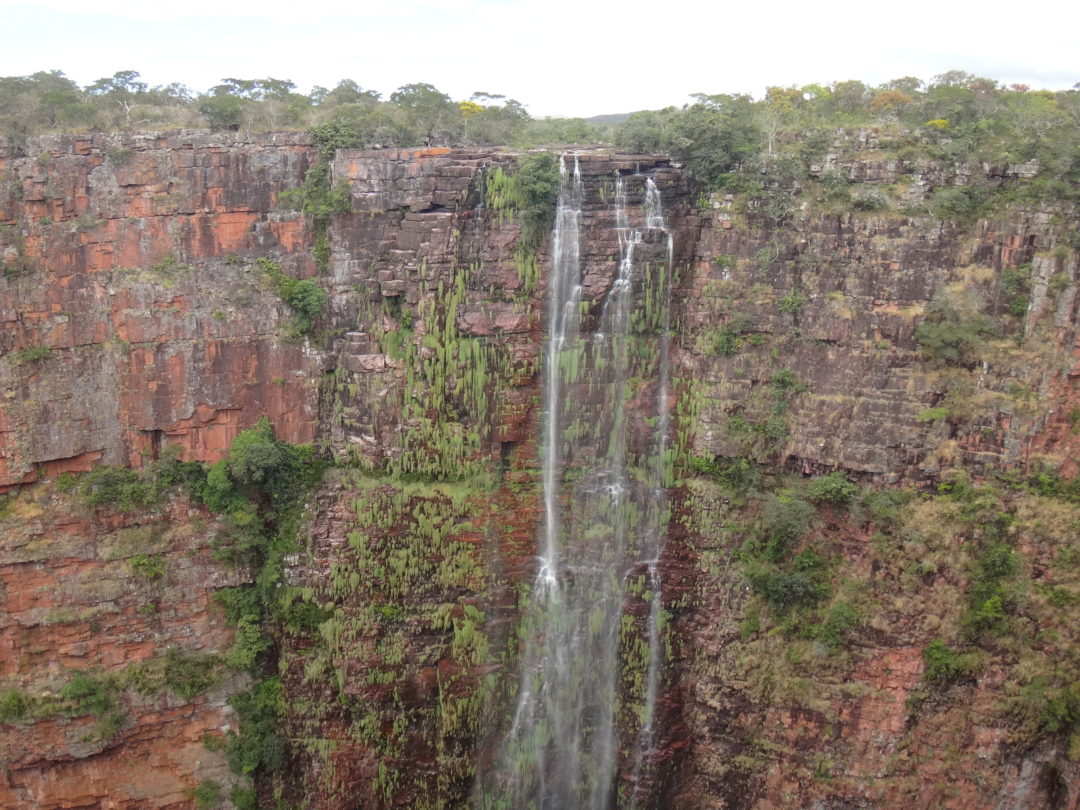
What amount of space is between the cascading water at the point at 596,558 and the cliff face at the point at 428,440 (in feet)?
1.65

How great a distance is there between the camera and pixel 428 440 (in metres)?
18.0

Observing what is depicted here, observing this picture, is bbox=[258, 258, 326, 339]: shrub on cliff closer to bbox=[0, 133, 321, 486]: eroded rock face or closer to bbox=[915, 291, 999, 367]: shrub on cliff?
bbox=[0, 133, 321, 486]: eroded rock face

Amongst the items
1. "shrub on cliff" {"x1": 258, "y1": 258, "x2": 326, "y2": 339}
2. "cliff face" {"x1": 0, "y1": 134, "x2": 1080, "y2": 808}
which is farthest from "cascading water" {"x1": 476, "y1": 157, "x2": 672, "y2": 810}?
"shrub on cliff" {"x1": 258, "y1": 258, "x2": 326, "y2": 339}

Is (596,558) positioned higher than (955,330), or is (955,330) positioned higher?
(955,330)

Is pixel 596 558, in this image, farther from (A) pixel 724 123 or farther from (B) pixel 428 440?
(A) pixel 724 123

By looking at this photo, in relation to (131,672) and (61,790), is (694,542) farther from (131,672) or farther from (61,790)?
(61,790)

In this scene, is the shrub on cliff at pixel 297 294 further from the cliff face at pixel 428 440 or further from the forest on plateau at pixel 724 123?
the forest on plateau at pixel 724 123

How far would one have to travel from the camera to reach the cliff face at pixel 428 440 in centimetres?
1611

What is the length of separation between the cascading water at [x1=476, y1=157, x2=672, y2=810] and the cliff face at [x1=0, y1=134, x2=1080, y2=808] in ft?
1.65

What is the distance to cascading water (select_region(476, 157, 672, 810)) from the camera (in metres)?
18.2

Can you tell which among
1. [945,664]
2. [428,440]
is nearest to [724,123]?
[428,440]

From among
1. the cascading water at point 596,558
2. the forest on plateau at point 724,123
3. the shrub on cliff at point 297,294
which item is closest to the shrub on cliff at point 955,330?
the forest on plateau at point 724,123

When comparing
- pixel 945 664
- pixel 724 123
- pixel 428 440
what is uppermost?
pixel 724 123

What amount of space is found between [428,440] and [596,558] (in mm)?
4528
